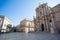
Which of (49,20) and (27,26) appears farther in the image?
(27,26)

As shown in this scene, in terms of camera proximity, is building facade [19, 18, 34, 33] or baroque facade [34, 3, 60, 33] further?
building facade [19, 18, 34, 33]

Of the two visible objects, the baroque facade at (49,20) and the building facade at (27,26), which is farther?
the building facade at (27,26)

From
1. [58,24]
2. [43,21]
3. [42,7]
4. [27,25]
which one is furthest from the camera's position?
[27,25]

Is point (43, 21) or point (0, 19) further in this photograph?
point (0, 19)

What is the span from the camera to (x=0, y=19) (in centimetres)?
4481

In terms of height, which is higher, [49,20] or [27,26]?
[49,20]

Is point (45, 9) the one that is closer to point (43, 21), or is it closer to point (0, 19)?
point (43, 21)

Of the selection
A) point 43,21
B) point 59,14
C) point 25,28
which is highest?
point 59,14

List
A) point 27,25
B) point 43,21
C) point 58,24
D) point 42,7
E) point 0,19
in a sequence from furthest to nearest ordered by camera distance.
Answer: point 27,25 < point 0,19 < point 42,7 < point 43,21 < point 58,24

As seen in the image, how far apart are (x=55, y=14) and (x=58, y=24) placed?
3.62 meters

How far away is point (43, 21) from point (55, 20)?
5335 mm

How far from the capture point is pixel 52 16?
90.5ft

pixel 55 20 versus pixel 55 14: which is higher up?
pixel 55 14

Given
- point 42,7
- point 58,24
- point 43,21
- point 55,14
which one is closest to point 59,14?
point 55,14
